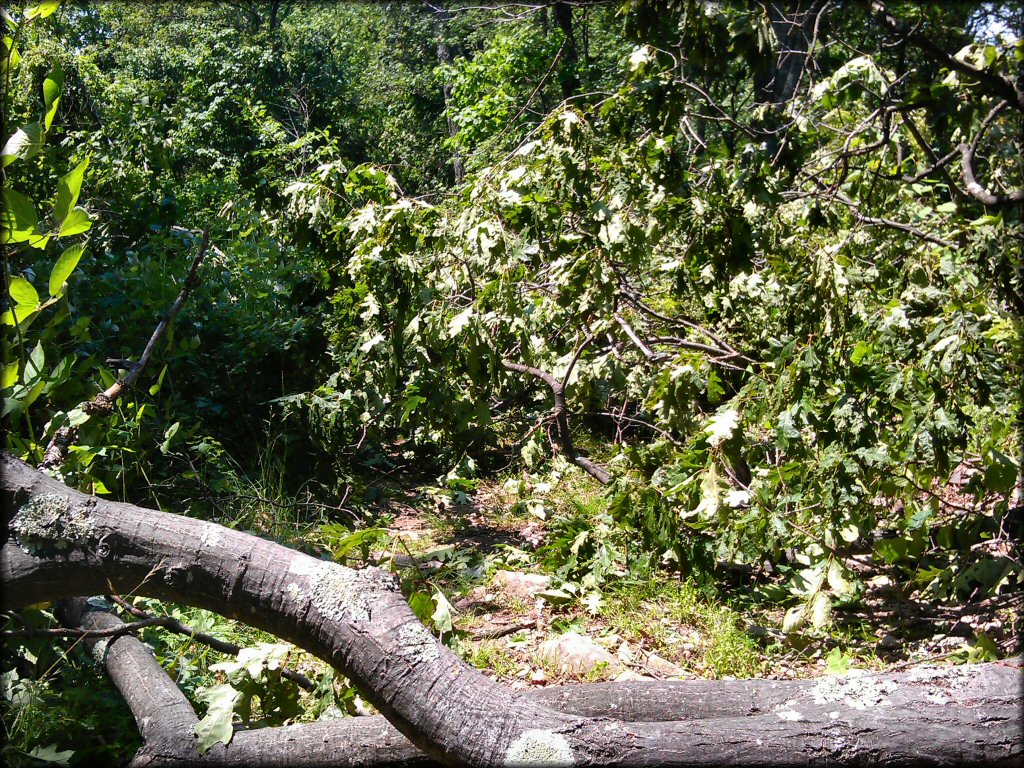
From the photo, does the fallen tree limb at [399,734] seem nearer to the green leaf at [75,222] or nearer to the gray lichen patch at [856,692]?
the gray lichen patch at [856,692]

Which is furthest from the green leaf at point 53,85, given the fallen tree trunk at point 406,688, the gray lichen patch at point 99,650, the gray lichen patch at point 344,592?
the gray lichen patch at point 99,650

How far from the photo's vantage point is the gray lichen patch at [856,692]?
1.69 meters

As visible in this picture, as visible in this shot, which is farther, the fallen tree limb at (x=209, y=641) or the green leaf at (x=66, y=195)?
the fallen tree limb at (x=209, y=641)

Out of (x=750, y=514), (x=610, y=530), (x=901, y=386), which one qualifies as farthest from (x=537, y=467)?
(x=901, y=386)

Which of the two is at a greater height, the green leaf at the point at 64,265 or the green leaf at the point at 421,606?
the green leaf at the point at 64,265

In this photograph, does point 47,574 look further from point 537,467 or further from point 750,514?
point 537,467

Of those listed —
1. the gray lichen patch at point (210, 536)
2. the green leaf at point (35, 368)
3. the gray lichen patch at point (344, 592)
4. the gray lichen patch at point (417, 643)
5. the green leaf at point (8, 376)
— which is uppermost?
the green leaf at point (8, 376)

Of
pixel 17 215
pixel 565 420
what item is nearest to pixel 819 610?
pixel 565 420

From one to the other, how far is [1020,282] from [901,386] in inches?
41.1

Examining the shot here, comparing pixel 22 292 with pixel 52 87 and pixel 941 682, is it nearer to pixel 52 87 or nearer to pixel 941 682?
pixel 52 87

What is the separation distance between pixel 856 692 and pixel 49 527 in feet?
5.50

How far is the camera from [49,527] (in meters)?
1.81

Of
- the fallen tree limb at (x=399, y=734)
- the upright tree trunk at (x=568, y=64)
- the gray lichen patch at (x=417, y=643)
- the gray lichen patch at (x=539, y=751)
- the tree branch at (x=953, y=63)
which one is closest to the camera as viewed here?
the gray lichen patch at (x=539, y=751)

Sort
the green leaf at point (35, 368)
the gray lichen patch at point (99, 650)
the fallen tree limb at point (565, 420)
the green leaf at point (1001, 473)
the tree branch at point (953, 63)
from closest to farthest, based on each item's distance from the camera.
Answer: the green leaf at point (35, 368) < the gray lichen patch at point (99, 650) < the green leaf at point (1001, 473) < the tree branch at point (953, 63) < the fallen tree limb at point (565, 420)
